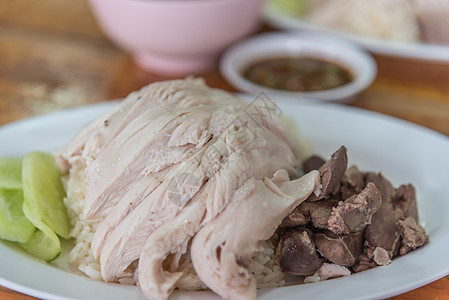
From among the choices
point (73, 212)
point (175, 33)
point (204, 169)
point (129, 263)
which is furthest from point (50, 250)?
point (175, 33)

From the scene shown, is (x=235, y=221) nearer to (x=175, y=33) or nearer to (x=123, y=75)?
(x=175, y=33)

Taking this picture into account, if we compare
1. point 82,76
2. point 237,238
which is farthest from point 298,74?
point 237,238

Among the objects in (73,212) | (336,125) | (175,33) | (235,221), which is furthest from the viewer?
(175,33)

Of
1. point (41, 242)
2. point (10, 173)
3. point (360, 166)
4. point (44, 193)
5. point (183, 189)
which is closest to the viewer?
point (183, 189)

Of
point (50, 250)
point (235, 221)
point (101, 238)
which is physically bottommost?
point (50, 250)

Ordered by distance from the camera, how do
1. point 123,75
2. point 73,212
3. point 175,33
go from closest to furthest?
point 73,212 < point 175,33 < point 123,75

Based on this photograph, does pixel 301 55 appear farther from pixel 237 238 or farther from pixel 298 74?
pixel 237 238

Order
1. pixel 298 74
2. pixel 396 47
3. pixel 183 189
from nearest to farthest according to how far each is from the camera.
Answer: pixel 183 189 → pixel 298 74 → pixel 396 47
